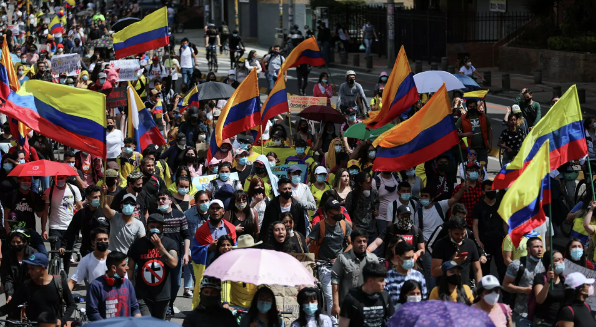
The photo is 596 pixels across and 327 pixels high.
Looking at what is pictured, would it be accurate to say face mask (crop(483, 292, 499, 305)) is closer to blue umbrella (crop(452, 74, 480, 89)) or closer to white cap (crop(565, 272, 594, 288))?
white cap (crop(565, 272, 594, 288))

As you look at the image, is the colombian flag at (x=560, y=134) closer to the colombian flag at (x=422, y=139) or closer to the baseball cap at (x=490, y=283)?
the colombian flag at (x=422, y=139)

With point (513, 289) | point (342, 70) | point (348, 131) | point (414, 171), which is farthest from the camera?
point (342, 70)

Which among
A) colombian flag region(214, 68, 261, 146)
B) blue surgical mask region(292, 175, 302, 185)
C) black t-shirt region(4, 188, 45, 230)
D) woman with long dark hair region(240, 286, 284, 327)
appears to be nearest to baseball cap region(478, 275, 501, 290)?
woman with long dark hair region(240, 286, 284, 327)

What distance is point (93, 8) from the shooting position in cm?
6406

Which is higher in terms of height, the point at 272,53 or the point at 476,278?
the point at 272,53

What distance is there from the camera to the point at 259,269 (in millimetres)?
7809

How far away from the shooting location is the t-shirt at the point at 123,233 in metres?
10.3

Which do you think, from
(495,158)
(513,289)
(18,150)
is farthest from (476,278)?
(495,158)

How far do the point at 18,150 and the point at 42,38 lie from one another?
36378 mm

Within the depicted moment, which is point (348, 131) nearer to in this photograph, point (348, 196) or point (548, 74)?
point (348, 196)

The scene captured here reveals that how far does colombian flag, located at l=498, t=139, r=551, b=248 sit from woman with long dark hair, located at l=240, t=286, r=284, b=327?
2214 millimetres

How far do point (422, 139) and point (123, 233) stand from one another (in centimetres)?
379

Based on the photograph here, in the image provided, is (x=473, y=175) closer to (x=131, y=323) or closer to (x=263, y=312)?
(x=263, y=312)

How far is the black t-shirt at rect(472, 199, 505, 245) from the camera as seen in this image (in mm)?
10555
